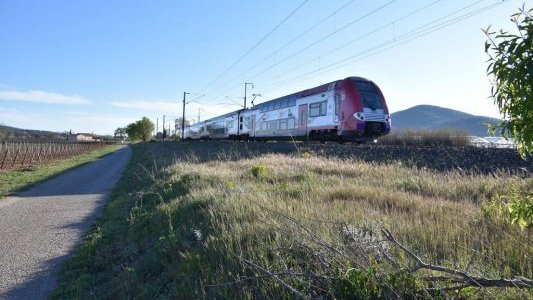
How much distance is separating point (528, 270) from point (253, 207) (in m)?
3.22

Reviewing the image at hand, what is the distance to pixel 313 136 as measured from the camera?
75.9 ft

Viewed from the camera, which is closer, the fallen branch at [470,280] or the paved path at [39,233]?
the fallen branch at [470,280]

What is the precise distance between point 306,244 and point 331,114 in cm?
1770

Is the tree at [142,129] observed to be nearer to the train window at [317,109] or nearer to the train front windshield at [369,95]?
the train window at [317,109]

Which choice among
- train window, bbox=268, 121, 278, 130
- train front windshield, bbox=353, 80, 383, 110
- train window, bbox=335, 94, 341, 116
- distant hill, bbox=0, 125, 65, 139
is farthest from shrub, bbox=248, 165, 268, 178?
distant hill, bbox=0, 125, 65, 139

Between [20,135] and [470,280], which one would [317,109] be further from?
[20,135]

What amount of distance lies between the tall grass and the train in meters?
5.39

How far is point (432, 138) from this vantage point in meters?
24.8

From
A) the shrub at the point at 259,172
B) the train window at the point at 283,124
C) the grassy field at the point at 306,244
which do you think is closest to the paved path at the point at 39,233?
the grassy field at the point at 306,244

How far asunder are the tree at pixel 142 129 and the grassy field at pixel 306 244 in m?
126

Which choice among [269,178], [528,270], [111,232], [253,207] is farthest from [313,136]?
[528,270]

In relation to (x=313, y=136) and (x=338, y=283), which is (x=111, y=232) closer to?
(x=338, y=283)

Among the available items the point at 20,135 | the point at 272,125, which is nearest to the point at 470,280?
the point at 272,125

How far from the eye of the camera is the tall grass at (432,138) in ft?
75.9
